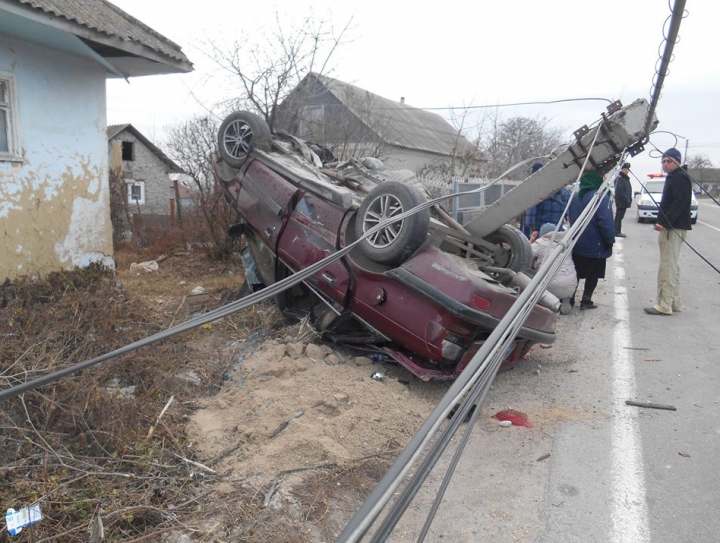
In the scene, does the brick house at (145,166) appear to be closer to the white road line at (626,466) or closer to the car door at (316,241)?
the car door at (316,241)

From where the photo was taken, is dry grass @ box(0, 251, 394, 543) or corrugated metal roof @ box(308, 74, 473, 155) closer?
dry grass @ box(0, 251, 394, 543)

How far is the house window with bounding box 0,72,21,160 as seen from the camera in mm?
6547

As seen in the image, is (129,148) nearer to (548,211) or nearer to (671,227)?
(548,211)

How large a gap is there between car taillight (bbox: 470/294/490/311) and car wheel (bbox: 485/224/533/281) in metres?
1.32

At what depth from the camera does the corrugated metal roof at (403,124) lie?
55.8ft

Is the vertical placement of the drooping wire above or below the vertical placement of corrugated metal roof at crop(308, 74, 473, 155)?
below

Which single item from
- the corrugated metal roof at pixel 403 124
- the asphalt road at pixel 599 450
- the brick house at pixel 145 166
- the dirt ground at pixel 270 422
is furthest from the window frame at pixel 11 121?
the brick house at pixel 145 166

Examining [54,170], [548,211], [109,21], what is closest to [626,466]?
[548,211]

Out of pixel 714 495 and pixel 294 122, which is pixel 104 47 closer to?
pixel 294 122

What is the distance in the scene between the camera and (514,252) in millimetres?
6141

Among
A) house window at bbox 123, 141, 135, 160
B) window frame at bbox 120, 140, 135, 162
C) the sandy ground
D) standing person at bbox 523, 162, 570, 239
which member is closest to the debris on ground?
the sandy ground

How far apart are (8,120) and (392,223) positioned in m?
4.83

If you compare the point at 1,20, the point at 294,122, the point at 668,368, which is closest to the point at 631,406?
the point at 668,368

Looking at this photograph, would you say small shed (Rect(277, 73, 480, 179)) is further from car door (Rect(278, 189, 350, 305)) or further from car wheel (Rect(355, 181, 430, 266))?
car wheel (Rect(355, 181, 430, 266))
